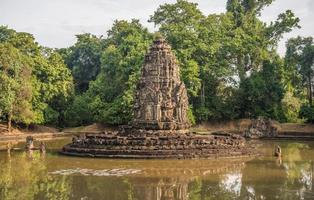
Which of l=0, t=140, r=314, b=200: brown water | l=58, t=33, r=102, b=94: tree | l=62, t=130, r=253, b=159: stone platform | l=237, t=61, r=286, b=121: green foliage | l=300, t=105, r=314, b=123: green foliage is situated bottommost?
l=0, t=140, r=314, b=200: brown water

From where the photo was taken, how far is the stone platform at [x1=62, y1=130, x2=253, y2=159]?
28.5m

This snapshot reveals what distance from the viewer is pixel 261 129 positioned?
49312 mm

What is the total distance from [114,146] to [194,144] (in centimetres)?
489

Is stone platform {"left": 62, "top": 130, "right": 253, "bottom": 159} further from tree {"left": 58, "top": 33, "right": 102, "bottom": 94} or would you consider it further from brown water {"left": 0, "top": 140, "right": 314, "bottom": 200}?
tree {"left": 58, "top": 33, "right": 102, "bottom": 94}

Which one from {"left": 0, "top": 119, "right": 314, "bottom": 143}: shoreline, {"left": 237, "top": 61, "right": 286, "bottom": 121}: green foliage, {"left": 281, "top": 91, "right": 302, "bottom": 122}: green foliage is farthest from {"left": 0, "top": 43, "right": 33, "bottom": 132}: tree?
{"left": 281, "top": 91, "right": 302, "bottom": 122}: green foliage

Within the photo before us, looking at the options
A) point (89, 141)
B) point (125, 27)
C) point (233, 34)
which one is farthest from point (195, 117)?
point (89, 141)

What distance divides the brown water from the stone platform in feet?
4.00

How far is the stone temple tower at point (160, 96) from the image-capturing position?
1320 inches

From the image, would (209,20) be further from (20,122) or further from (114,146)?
(114,146)

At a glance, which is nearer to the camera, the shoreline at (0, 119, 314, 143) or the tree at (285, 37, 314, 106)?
the shoreline at (0, 119, 314, 143)

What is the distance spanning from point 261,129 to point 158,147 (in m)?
23.0

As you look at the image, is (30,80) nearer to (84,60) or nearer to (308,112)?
(84,60)

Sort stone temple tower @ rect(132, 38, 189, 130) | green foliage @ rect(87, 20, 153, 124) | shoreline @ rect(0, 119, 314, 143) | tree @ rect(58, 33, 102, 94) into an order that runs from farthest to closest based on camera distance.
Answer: tree @ rect(58, 33, 102, 94), green foliage @ rect(87, 20, 153, 124), shoreline @ rect(0, 119, 314, 143), stone temple tower @ rect(132, 38, 189, 130)

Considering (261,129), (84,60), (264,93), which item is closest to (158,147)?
(261,129)
